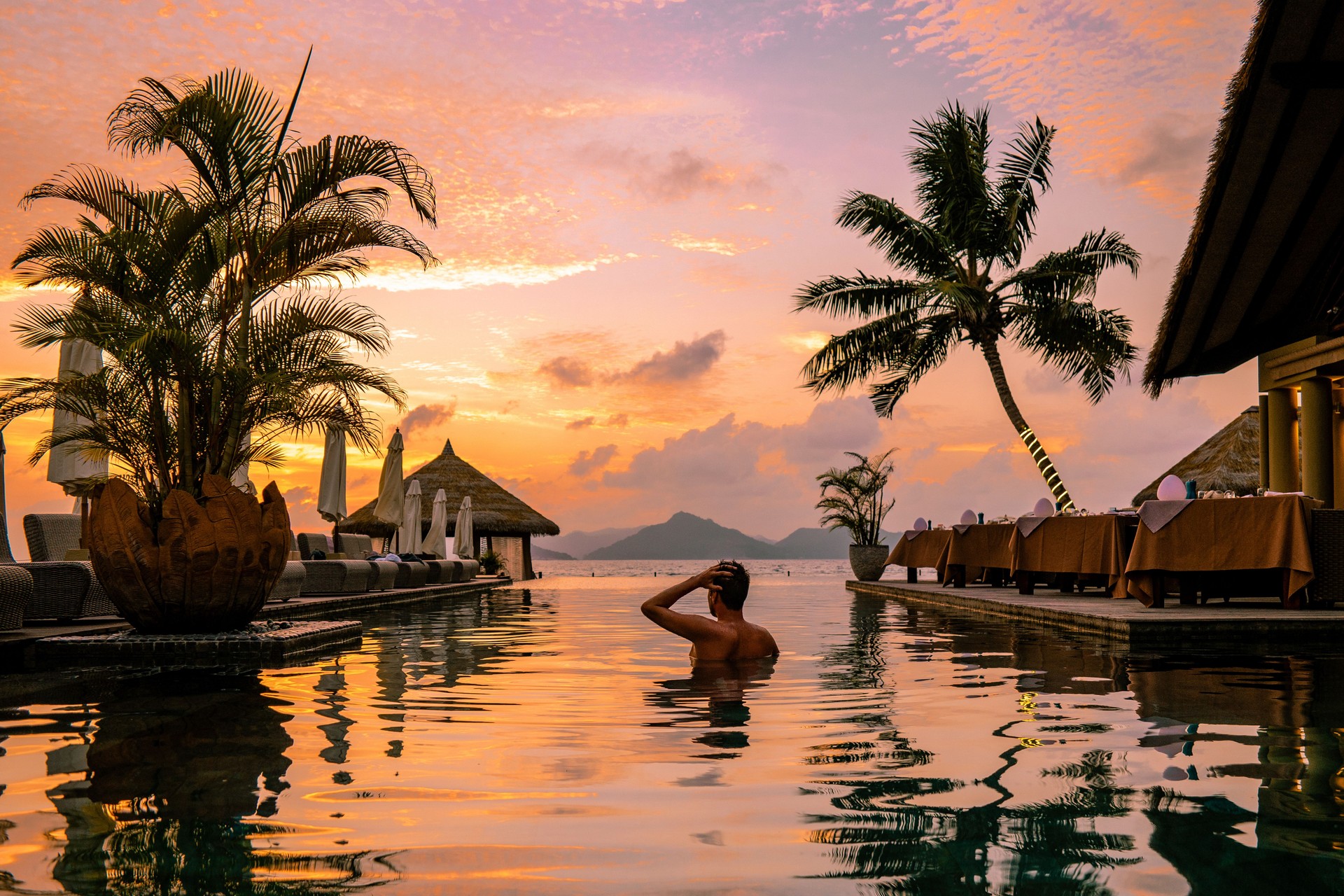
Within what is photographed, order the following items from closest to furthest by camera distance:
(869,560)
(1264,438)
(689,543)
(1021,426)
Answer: (1264,438)
(1021,426)
(869,560)
(689,543)

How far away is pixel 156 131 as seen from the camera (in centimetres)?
774

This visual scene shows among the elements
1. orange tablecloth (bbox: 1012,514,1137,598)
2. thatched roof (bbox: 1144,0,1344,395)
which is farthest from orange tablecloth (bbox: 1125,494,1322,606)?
thatched roof (bbox: 1144,0,1344,395)

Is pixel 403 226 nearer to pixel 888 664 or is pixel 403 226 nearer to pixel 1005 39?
pixel 888 664

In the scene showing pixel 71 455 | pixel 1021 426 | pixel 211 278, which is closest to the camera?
pixel 211 278

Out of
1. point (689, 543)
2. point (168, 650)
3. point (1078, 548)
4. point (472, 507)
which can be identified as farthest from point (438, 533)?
point (689, 543)

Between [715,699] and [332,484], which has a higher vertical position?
[332,484]

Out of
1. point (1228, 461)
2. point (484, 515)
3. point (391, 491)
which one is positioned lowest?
point (484, 515)

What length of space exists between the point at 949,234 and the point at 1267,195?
7586mm

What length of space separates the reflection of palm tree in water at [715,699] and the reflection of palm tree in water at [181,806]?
1495mm

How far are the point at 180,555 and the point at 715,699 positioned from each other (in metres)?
4.07

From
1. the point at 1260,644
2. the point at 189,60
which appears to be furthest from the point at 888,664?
the point at 189,60

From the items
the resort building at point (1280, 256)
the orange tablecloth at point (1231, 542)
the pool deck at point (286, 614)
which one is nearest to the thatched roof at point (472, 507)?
the pool deck at point (286, 614)

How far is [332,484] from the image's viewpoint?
17.8 m

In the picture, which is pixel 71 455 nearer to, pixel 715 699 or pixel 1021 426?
pixel 715 699
